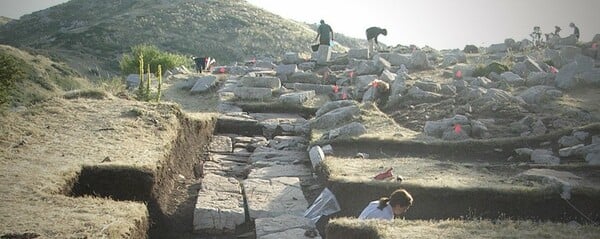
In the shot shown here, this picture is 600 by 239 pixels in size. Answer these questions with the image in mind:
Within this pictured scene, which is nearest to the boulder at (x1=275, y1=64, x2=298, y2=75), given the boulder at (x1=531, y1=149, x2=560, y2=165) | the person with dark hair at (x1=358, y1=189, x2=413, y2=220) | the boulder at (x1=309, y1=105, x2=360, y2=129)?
the boulder at (x1=309, y1=105, x2=360, y2=129)

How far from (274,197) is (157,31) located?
37750mm

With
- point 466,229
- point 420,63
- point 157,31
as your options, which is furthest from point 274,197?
point 157,31

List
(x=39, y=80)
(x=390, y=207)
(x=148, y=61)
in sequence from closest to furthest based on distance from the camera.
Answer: (x=390, y=207), (x=39, y=80), (x=148, y=61)

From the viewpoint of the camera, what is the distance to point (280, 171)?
29.6ft

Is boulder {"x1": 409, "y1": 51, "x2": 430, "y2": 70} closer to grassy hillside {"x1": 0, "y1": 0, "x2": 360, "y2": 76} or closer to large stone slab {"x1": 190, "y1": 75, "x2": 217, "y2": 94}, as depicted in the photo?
large stone slab {"x1": 190, "y1": 75, "x2": 217, "y2": 94}

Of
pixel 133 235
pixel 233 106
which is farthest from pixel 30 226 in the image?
pixel 233 106

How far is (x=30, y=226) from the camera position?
14.8ft

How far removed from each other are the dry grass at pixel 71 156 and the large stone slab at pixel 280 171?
1.52 m

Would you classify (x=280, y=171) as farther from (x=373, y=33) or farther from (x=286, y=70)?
(x=373, y=33)

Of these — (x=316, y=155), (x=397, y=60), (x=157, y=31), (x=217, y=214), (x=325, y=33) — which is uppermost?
(x=325, y=33)

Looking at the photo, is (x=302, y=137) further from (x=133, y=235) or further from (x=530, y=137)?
(x=133, y=235)

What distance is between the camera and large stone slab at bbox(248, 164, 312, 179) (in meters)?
8.74

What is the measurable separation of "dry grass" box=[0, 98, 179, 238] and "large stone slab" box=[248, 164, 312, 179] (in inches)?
59.8

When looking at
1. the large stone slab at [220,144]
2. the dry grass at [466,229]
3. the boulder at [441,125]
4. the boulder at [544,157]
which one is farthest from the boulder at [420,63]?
the dry grass at [466,229]
